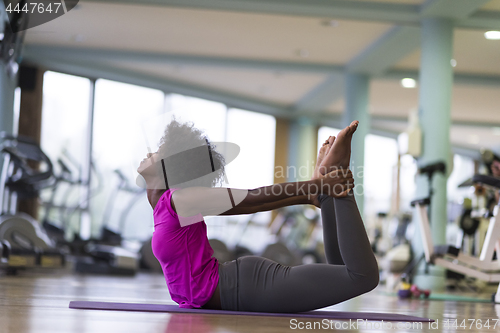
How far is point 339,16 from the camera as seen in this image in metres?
5.27

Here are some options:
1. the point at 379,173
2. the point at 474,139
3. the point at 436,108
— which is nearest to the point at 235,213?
the point at 436,108

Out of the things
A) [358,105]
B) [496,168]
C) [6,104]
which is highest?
[358,105]

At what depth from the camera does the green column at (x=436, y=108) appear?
5023mm

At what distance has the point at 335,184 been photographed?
184 centimetres

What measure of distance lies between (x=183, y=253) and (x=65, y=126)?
21.3 feet

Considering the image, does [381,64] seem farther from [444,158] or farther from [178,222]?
[178,222]

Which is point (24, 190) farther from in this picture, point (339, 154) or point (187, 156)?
point (339, 154)

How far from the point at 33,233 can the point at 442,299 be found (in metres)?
3.64

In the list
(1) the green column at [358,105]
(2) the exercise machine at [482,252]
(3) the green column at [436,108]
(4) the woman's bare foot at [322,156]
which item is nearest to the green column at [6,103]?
(1) the green column at [358,105]

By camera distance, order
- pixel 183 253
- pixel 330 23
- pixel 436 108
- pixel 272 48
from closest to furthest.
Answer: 1. pixel 183 253
2. pixel 436 108
3. pixel 330 23
4. pixel 272 48

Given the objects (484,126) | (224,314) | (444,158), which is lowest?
(224,314)

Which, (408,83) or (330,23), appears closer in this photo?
(330,23)

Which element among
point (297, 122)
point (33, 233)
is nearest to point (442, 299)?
point (33, 233)

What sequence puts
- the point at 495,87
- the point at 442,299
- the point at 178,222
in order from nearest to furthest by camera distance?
1. the point at 178,222
2. the point at 442,299
3. the point at 495,87
